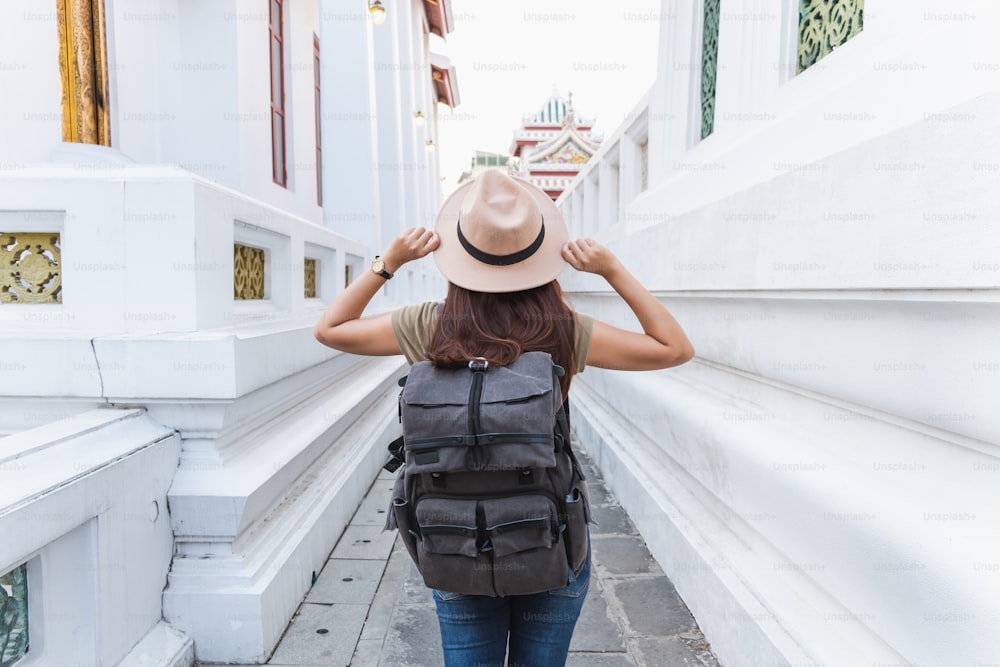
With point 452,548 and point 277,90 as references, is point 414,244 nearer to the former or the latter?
point 452,548

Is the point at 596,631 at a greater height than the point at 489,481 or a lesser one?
lesser

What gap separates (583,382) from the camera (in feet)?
20.6

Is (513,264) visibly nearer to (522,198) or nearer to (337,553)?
(522,198)

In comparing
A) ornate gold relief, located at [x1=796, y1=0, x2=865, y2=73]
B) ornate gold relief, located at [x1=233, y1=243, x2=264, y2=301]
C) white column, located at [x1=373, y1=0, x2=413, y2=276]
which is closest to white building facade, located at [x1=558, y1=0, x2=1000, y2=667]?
ornate gold relief, located at [x1=796, y1=0, x2=865, y2=73]

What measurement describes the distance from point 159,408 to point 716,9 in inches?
141

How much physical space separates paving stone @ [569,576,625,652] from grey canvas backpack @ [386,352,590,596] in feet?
3.71

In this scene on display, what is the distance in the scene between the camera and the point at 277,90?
6898 millimetres

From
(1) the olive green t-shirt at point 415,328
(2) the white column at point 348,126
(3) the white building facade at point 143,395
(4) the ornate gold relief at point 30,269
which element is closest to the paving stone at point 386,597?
(3) the white building facade at point 143,395

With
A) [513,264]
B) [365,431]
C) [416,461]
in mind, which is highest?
[513,264]

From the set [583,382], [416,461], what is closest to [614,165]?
[583,382]

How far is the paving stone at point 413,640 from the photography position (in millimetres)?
2150

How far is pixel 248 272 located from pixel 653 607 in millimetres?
2606

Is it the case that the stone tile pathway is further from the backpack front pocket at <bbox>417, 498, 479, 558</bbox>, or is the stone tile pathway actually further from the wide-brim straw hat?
the wide-brim straw hat

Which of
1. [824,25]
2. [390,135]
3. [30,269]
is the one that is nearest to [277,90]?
[390,135]
